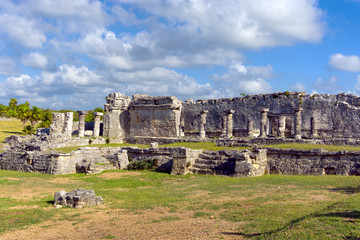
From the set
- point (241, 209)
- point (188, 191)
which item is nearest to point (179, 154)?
point (188, 191)

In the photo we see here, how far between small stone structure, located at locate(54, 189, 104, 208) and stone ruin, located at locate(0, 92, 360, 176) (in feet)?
22.5

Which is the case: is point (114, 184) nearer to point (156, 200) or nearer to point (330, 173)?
point (156, 200)

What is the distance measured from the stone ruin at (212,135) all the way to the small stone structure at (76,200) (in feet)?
22.5

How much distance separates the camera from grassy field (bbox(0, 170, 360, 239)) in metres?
6.25

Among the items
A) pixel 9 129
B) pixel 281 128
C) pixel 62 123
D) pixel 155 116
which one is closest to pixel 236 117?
pixel 281 128

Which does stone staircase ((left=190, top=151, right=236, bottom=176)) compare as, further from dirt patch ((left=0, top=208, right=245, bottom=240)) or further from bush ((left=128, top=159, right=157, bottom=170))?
dirt patch ((left=0, top=208, right=245, bottom=240))

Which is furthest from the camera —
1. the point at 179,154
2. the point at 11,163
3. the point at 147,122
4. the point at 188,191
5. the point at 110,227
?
the point at 147,122

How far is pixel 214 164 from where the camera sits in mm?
16094

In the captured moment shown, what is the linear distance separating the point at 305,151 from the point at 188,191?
6274 mm

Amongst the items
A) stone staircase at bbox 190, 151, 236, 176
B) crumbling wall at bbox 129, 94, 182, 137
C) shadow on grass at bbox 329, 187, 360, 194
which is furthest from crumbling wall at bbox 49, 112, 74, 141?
shadow on grass at bbox 329, 187, 360, 194

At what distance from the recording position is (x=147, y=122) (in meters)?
31.8

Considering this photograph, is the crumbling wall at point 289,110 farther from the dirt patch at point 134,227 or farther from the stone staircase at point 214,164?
the dirt patch at point 134,227

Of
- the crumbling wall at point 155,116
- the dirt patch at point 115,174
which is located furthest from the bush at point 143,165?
the crumbling wall at point 155,116

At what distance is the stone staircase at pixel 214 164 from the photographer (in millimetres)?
15414
